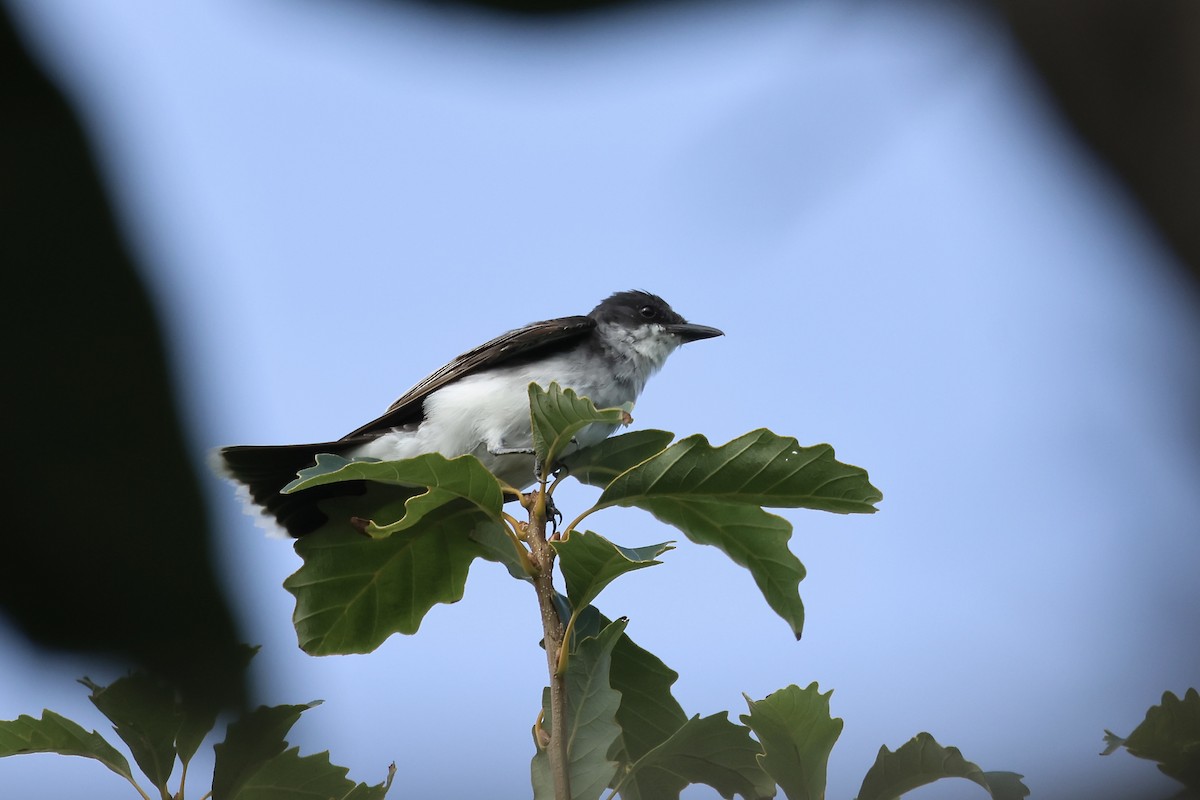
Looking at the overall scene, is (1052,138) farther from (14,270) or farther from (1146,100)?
(14,270)

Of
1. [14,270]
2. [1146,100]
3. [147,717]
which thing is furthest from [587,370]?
[1146,100]

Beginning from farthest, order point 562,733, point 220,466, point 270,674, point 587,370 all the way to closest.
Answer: point 587,370
point 220,466
point 270,674
point 562,733

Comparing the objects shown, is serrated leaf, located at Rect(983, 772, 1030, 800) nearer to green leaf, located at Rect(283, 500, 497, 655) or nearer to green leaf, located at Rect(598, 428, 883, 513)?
green leaf, located at Rect(598, 428, 883, 513)

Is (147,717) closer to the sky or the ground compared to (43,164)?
closer to the ground

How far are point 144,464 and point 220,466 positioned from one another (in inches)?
19.7

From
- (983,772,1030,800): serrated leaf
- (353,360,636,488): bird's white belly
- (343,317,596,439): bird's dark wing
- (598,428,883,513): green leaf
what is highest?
(343,317,596,439): bird's dark wing

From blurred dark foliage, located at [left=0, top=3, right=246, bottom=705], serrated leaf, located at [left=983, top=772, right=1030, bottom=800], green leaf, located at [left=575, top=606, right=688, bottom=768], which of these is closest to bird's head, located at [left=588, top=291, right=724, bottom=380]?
blurred dark foliage, located at [left=0, top=3, right=246, bottom=705]

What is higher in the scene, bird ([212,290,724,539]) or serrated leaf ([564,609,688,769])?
bird ([212,290,724,539])

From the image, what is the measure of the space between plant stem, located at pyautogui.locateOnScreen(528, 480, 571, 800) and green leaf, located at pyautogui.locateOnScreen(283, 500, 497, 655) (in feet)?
0.64

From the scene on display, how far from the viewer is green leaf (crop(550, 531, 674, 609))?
6.32 ft

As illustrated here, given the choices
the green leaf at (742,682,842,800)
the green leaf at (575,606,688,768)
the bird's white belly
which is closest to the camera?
the green leaf at (742,682,842,800)

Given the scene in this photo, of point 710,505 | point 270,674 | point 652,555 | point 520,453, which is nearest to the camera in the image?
point 652,555

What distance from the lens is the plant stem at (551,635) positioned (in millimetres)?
1729

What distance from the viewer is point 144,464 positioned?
12.4ft
